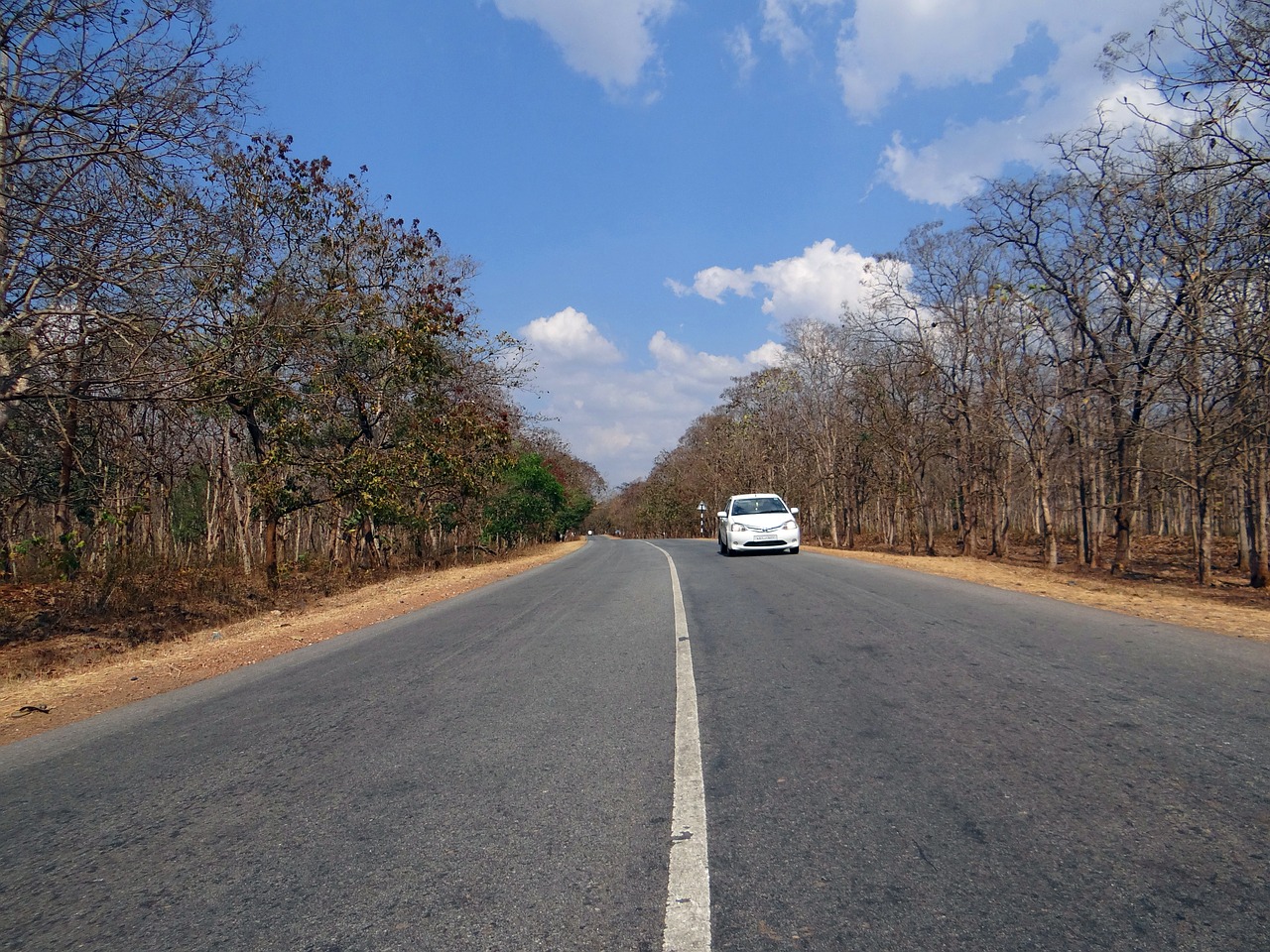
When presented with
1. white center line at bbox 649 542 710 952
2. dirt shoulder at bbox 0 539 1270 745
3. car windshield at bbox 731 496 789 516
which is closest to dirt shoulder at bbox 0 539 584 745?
dirt shoulder at bbox 0 539 1270 745

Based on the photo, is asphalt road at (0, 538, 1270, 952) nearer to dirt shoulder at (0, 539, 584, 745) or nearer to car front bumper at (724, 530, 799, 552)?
dirt shoulder at (0, 539, 584, 745)

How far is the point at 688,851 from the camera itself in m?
2.93

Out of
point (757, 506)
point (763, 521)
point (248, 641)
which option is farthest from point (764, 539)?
point (248, 641)

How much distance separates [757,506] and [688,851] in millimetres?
19184

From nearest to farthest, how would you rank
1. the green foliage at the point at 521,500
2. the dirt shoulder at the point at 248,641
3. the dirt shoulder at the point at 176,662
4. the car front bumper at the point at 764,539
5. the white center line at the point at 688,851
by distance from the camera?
the white center line at the point at 688,851 → the dirt shoulder at the point at 176,662 → the dirt shoulder at the point at 248,641 → the car front bumper at the point at 764,539 → the green foliage at the point at 521,500

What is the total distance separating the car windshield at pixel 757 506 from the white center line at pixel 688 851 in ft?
55.3

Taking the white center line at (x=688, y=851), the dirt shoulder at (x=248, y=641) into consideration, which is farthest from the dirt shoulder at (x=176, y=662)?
the white center line at (x=688, y=851)

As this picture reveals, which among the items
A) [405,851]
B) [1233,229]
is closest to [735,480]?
[1233,229]

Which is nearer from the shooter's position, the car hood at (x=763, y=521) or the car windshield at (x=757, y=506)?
the car hood at (x=763, y=521)

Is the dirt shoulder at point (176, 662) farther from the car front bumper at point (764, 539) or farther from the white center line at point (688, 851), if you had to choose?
the car front bumper at point (764, 539)

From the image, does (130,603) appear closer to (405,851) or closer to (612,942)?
(405,851)

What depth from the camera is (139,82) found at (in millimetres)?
7680

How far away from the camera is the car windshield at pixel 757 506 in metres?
21.6

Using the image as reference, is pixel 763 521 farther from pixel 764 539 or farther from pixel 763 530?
pixel 764 539
